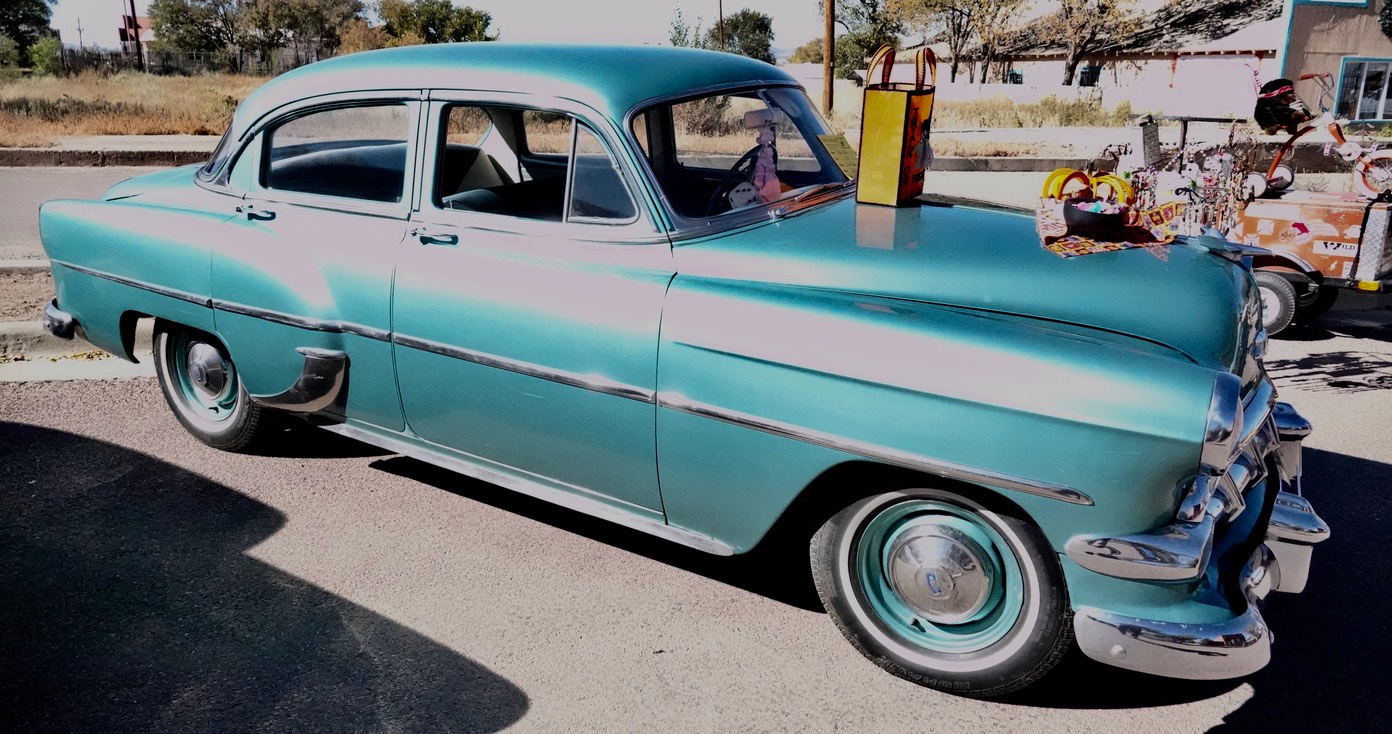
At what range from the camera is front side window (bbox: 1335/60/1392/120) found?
30.3 m

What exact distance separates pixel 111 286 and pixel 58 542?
116 centimetres

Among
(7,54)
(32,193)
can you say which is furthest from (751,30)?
(32,193)

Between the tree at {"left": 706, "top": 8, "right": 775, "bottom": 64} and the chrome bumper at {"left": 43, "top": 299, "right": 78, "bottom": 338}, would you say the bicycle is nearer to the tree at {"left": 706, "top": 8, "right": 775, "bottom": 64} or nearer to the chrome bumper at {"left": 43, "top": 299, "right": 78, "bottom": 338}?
A: the chrome bumper at {"left": 43, "top": 299, "right": 78, "bottom": 338}

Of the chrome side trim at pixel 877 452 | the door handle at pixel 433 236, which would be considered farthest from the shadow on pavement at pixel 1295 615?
the door handle at pixel 433 236

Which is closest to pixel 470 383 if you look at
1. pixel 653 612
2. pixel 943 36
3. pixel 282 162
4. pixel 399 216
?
pixel 399 216

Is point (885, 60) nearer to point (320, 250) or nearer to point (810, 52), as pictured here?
point (320, 250)

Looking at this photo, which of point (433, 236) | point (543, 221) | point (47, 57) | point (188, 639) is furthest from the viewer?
point (47, 57)

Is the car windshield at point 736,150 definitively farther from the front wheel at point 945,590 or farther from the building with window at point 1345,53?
the building with window at point 1345,53

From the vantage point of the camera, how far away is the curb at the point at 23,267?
23.1ft

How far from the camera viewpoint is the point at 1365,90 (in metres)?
30.5

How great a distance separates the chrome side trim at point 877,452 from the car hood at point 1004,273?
1.32 feet

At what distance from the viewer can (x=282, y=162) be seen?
4.09m

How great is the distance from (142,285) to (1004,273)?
10.8 ft

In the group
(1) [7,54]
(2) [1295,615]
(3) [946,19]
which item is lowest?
(2) [1295,615]
